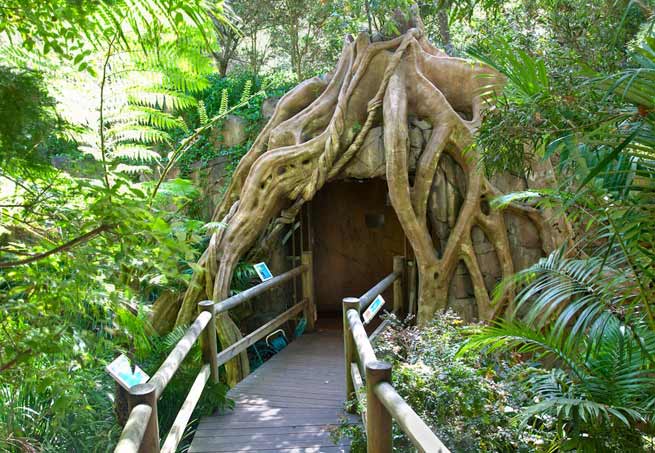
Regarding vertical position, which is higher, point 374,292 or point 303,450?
point 374,292

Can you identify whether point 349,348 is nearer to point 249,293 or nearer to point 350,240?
point 249,293

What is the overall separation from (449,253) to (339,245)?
12.3 ft

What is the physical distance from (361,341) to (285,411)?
56.5 inches

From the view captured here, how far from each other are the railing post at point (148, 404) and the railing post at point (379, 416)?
101 centimetres

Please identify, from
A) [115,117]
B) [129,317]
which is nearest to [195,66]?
[115,117]

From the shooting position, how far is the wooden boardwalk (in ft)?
12.4

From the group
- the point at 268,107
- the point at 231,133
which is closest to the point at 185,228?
the point at 268,107

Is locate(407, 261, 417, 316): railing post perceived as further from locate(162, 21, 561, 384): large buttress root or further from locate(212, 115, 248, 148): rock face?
locate(212, 115, 248, 148): rock face

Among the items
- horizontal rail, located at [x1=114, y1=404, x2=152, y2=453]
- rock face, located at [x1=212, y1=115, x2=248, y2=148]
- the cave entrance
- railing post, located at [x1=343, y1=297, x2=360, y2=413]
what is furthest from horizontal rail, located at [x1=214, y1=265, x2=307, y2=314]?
rock face, located at [x1=212, y1=115, x2=248, y2=148]

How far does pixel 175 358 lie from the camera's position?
3.10m

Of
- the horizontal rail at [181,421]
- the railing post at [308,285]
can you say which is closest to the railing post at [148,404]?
the horizontal rail at [181,421]

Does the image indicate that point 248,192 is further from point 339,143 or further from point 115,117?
point 115,117

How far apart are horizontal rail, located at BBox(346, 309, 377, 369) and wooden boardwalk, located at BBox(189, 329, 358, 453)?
0.77 metres

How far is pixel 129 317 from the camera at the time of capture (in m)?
2.59
